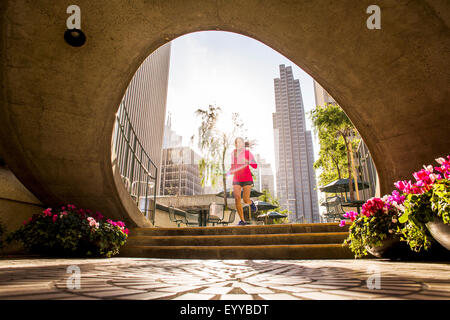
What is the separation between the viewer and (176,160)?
75625 mm

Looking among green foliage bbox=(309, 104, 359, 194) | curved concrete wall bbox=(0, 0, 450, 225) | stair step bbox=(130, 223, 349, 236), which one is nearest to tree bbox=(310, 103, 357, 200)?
green foliage bbox=(309, 104, 359, 194)

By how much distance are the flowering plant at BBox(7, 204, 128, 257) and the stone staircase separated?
0.41m

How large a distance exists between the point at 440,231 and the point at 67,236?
159 inches

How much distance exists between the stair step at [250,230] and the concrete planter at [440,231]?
191 cm

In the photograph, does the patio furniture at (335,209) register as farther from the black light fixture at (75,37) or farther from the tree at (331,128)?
the black light fixture at (75,37)

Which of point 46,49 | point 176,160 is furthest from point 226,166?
point 176,160

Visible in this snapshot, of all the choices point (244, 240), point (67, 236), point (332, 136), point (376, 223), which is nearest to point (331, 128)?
point (332, 136)

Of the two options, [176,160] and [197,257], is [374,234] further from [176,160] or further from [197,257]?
[176,160]

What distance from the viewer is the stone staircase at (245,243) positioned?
3.12 m

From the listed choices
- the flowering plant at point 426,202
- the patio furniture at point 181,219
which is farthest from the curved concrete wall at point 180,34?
the patio furniture at point 181,219

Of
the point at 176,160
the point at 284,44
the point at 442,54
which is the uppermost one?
the point at 176,160

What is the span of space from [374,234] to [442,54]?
239 centimetres

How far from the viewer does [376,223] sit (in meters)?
2.59

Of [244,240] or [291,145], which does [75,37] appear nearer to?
[244,240]
